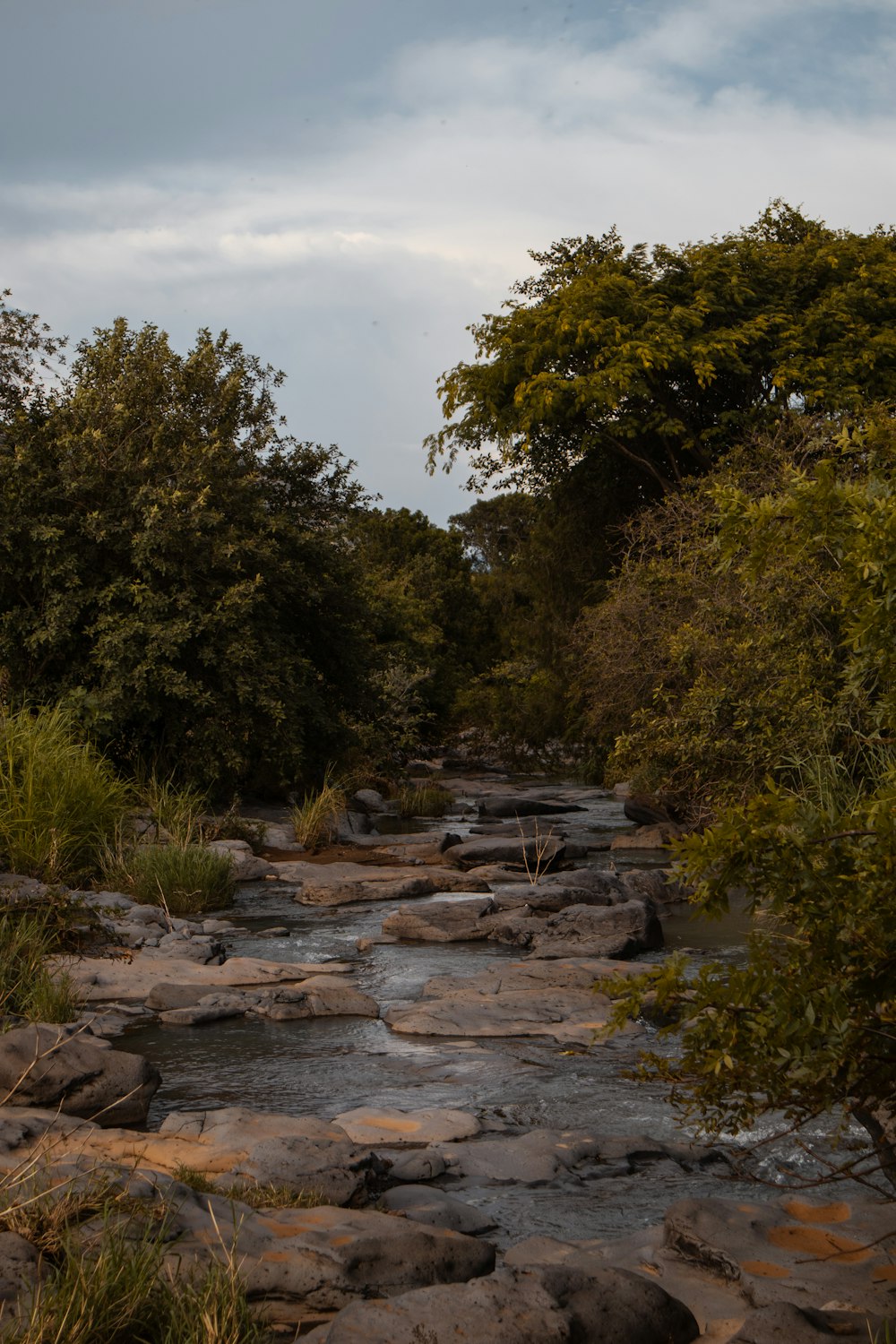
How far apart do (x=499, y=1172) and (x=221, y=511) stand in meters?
13.8

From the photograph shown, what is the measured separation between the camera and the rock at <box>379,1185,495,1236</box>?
464cm

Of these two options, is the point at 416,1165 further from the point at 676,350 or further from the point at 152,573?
the point at 676,350

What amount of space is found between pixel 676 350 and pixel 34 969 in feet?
52.2

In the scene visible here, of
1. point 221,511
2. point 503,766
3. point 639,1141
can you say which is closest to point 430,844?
point 221,511

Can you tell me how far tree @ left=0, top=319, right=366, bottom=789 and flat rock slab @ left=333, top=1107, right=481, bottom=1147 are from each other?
1100 centimetres

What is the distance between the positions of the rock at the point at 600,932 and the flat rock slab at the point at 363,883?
2.81 meters

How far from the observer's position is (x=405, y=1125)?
19.7 feet

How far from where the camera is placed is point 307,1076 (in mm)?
6898

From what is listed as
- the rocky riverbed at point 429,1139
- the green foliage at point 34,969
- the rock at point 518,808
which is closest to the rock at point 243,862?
the rocky riverbed at point 429,1139

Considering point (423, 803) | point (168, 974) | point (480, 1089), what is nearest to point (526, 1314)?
point (480, 1089)

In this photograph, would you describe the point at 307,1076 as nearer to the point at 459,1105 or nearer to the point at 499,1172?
the point at 459,1105

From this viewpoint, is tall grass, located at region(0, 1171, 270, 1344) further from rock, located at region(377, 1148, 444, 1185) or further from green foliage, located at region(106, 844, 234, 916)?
green foliage, located at region(106, 844, 234, 916)

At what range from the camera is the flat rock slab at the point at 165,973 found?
341 inches

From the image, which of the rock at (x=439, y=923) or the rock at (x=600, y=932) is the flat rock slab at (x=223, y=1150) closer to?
the rock at (x=600, y=932)
